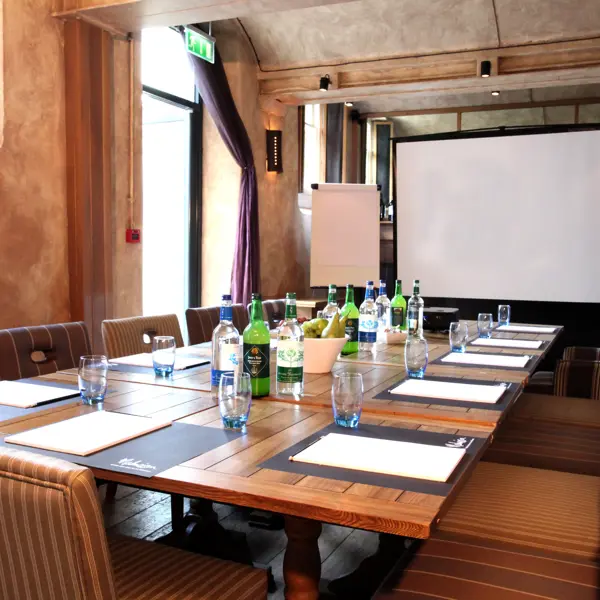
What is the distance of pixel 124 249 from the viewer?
452 centimetres

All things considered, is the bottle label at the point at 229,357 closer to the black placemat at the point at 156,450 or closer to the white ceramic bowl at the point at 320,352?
the black placemat at the point at 156,450

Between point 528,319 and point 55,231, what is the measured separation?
4.41 m

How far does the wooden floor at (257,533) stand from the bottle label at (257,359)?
2.72 ft

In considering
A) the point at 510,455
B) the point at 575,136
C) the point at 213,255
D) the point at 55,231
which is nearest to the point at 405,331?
the point at 510,455

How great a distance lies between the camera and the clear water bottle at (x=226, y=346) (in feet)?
5.75

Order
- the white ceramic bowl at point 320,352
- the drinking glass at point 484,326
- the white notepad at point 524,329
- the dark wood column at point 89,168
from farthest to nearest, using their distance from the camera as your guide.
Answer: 1. the dark wood column at point 89,168
2. the white notepad at point 524,329
3. the drinking glass at point 484,326
4. the white ceramic bowl at point 320,352

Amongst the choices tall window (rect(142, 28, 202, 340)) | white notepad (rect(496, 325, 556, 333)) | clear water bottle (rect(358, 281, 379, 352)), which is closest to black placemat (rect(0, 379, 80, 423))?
clear water bottle (rect(358, 281, 379, 352))

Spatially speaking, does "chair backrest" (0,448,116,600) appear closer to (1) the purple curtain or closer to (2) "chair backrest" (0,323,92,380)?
(2) "chair backrest" (0,323,92,380)

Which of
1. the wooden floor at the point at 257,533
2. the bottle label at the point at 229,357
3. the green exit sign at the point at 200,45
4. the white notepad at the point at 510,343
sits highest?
the green exit sign at the point at 200,45

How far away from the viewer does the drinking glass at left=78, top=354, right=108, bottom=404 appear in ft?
5.66

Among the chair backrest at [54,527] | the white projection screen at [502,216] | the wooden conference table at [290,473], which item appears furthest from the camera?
the white projection screen at [502,216]

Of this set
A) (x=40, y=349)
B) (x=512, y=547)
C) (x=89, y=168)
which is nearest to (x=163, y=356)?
(x=40, y=349)

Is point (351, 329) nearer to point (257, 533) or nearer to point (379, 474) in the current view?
point (257, 533)

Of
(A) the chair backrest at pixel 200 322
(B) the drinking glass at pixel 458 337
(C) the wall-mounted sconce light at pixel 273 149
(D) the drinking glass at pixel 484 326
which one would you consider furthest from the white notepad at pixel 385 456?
(C) the wall-mounted sconce light at pixel 273 149
